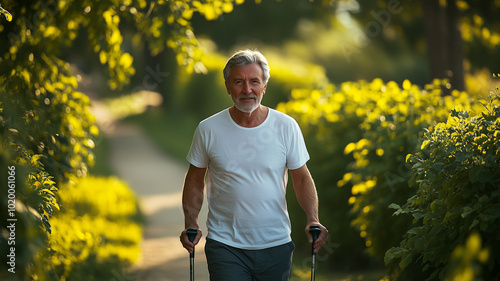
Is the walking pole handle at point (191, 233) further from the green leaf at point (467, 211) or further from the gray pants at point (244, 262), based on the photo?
the green leaf at point (467, 211)

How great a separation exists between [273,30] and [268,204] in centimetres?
3106

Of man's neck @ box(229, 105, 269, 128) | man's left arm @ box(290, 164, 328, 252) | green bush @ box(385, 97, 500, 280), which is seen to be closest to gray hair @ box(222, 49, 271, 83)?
man's neck @ box(229, 105, 269, 128)

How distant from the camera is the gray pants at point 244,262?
3.67 m

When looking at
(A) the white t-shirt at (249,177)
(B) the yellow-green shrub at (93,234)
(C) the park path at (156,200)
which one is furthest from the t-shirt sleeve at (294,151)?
(C) the park path at (156,200)

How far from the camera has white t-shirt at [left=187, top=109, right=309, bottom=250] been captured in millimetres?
3684

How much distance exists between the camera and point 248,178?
3688 mm

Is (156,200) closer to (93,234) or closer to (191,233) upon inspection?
(93,234)

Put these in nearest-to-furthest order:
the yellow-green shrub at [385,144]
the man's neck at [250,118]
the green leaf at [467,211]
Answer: the green leaf at [467,211] → the man's neck at [250,118] → the yellow-green shrub at [385,144]

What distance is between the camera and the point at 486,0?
1175cm

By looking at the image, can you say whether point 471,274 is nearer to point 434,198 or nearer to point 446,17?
point 434,198

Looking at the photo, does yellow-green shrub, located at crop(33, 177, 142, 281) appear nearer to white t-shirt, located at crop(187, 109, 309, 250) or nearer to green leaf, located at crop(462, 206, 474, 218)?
white t-shirt, located at crop(187, 109, 309, 250)

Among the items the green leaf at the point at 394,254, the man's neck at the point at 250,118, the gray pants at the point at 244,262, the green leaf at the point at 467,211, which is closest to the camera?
the green leaf at the point at 467,211

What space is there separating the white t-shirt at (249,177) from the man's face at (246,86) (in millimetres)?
129

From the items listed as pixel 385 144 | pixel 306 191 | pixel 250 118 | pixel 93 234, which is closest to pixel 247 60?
pixel 250 118
